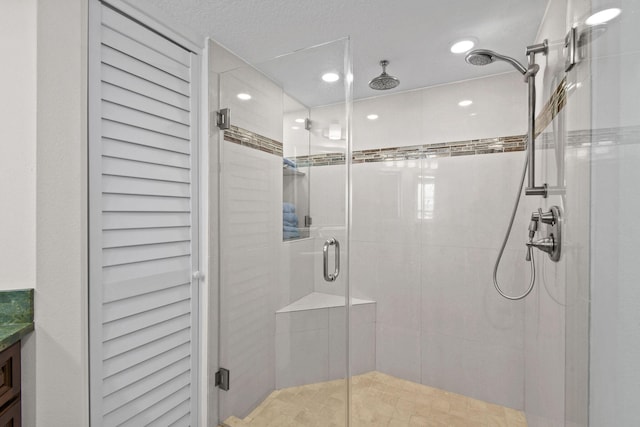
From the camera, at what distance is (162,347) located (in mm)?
1496

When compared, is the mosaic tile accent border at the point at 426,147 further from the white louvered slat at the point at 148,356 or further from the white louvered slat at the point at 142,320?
the white louvered slat at the point at 148,356

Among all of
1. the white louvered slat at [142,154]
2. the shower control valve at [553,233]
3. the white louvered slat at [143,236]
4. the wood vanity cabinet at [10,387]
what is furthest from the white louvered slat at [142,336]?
the shower control valve at [553,233]

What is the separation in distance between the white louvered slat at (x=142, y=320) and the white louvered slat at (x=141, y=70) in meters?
1.08

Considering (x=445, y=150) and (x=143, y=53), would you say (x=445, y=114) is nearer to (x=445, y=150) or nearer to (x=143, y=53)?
(x=445, y=150)

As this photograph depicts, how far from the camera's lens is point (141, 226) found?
1385 millimetres

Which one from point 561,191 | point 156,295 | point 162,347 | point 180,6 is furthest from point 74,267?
point 561,191

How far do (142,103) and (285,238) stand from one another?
35.7 inches

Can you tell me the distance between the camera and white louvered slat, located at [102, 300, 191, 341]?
1.28 metres

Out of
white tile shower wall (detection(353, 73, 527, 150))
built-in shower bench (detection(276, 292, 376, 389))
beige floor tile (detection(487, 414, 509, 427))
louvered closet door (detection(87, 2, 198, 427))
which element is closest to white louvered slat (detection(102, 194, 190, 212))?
louvered closet door (detection(87, 2, 198, 427))

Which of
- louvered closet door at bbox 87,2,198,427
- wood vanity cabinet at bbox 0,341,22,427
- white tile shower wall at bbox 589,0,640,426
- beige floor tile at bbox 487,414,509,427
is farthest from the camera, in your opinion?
beige floor tile at bbox 487,414,509,427

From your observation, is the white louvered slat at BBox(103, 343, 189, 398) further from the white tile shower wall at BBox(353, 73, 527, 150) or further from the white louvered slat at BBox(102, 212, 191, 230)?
the white tile shower wall at BBox(353, 73, 527, 150)

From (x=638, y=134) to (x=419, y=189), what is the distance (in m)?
1.77

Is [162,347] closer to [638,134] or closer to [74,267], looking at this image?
[74,267]

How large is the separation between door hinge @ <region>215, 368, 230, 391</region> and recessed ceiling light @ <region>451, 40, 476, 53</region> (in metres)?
2.22
